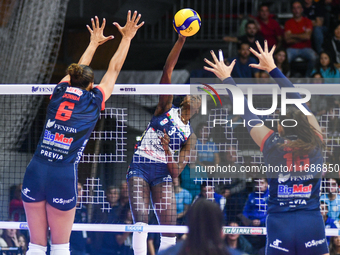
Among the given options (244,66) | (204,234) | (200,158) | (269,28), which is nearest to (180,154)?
(200,158)

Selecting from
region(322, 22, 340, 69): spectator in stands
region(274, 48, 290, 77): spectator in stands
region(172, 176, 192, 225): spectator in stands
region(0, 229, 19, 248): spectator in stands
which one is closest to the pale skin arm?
region(172, 176, 192, 225): spectator in stands

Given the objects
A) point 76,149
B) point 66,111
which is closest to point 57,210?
point 76,149

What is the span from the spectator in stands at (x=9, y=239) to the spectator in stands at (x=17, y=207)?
229 millimetres

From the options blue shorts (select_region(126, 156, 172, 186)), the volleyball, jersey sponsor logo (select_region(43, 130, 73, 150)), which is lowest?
blue shorts (select_region(126, 156, 172, 186))

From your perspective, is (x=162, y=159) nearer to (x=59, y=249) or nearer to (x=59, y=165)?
(x=59, y=165)

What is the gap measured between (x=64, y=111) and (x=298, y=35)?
6978 mm

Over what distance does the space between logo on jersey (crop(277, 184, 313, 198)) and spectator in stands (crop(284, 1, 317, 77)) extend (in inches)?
252

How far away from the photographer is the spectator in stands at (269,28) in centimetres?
1022

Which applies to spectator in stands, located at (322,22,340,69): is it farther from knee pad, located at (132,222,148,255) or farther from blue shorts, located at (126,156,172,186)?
knee pad, located at (132,222,148,255)

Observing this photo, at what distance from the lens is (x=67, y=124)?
4598 mm

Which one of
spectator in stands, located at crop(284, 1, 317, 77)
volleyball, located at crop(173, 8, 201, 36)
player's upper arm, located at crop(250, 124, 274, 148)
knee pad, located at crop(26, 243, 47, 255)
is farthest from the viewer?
spectator in stands, located at crop(284, 1, 317, 77)

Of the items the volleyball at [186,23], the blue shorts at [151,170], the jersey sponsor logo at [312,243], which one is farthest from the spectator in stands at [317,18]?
the jersey sponsor logo at [312,243]

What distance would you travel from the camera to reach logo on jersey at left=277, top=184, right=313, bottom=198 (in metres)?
4.10

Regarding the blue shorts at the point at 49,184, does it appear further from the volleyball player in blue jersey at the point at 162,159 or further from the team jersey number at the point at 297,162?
the team jersey number at the point at 297,162
